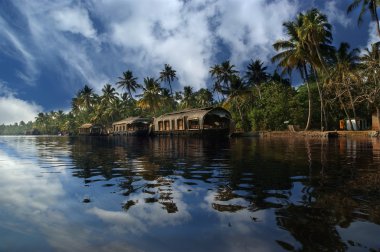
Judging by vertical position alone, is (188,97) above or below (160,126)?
above

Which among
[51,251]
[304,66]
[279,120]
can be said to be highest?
[304,66]

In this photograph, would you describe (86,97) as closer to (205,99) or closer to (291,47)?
(205,99)

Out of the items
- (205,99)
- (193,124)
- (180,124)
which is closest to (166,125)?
(180,124)

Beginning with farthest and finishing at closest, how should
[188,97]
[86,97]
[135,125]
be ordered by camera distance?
[86,97] < [188,97] < [135,125]

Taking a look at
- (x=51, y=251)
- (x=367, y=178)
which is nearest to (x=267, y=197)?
(x=367, y=178)

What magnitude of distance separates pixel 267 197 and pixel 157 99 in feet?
228

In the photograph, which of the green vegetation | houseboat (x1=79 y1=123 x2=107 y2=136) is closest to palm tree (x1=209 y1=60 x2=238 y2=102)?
the green vegetation

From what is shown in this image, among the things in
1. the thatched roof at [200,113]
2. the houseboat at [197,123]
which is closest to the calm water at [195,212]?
the houseboat at [197,123]

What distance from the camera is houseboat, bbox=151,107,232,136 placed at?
41622 mm

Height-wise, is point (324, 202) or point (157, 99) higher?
point (157, 99)

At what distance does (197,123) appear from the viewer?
47.3 m

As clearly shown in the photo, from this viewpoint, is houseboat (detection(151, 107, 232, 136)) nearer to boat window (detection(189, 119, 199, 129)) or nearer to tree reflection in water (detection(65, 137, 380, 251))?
boat window (detection(189, 119, 199, 129))

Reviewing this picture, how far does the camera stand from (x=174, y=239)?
429 cm

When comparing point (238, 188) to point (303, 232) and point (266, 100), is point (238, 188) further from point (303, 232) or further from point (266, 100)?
point (266, 100)
